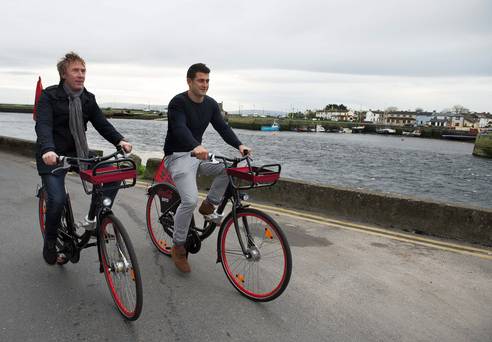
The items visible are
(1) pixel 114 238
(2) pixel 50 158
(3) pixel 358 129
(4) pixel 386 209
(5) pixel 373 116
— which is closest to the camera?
(2) pixel 50 158

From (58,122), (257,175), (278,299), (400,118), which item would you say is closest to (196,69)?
(257,175)

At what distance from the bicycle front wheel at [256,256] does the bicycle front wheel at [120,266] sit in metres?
1.03

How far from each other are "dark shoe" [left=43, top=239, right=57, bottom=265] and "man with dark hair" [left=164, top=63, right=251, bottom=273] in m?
1.20

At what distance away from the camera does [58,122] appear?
11.9 ft

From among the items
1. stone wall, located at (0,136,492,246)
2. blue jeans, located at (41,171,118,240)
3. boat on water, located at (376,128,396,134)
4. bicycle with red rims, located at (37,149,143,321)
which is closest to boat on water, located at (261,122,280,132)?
boat on water, located at (376,128,396,134)

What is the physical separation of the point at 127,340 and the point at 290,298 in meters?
1.53

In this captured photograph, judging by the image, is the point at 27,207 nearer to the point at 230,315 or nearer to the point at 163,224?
the point at 163,224

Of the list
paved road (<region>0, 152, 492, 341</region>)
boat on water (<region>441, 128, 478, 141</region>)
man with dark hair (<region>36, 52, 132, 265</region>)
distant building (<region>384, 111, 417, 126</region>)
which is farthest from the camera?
distant building (<region>384, 111, 417, 126</region>)

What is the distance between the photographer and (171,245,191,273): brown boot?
4.17m

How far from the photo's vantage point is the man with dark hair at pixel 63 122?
3.51 metres

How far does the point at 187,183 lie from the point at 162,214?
0.89m

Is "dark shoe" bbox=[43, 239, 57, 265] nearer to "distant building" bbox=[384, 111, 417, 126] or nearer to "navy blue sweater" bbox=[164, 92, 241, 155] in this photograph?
"navy blue sweater" bbox=[164, 92, 241, 155]

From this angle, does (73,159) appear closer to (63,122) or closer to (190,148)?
(63,122)

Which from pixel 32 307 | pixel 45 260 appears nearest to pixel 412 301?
pixel 32 307
